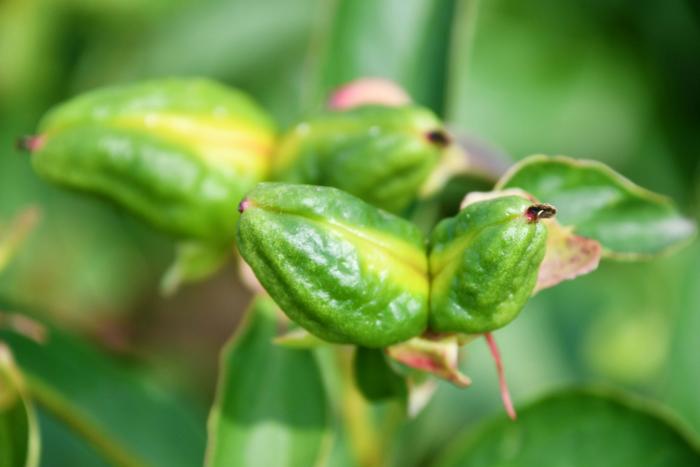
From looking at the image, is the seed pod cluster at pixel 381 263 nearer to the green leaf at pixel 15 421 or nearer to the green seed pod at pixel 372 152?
the green seed pod at pixel 372 152

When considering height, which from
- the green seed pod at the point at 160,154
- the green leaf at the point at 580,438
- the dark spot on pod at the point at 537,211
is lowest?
the green leaf at the point at 580,438

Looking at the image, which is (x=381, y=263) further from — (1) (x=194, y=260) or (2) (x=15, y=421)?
(2) (x=15, y=421)

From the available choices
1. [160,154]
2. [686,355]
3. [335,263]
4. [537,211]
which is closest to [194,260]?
[160,154]

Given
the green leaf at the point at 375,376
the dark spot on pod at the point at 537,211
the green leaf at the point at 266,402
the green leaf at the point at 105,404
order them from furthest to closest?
1. the green leaf at the point at 105,404
2. the green leaf at the point at 266,402
3. the green leaf at the point at 375,376
4. the dark spot on pod at the point at 537,211

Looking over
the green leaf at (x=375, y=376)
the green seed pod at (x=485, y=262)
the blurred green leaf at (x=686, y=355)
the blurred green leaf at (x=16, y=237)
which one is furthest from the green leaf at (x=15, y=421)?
the blurred green leaf at (x=686, y=355)

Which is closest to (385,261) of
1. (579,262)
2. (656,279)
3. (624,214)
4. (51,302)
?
(579,262)
